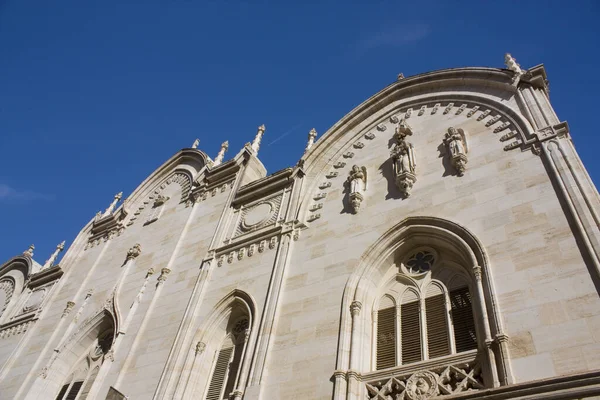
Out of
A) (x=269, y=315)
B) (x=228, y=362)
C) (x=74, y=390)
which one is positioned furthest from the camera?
(x=74, y=390)

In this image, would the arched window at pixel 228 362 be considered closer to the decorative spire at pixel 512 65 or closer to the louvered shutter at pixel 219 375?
the louvered shutter at pixel 219 375

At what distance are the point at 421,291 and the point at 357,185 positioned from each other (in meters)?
4.05

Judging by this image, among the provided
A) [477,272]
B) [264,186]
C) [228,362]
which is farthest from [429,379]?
[264,186]

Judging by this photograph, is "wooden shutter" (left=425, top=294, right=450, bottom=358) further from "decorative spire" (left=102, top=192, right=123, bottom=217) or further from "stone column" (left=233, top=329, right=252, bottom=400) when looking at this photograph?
"decorative spire" (left=102, top=192, right=123, bottom=217)

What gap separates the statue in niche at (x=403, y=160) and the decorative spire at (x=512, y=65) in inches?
125

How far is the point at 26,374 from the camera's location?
18250 mm

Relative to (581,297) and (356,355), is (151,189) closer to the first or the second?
(356,355)

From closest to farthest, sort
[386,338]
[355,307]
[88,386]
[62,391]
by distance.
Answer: [386,338] → [355,307] → [88,386] → [62,391]

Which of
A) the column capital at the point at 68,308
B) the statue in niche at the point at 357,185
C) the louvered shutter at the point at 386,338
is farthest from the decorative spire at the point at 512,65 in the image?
the column capital at the point at 68,308

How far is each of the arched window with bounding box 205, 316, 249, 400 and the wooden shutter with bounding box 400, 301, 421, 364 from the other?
13.6 ft

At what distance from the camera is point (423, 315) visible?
11523 millimetres

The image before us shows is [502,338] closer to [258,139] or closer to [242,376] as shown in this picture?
[242,376]

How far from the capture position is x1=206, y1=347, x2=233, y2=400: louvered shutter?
1344cm

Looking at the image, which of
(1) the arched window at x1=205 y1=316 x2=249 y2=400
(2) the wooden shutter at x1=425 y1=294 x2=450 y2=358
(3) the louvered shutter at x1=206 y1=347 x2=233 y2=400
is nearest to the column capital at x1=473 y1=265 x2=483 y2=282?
(2) the wooden shutter at x1=425 y1=294 x2=450 y2=358
